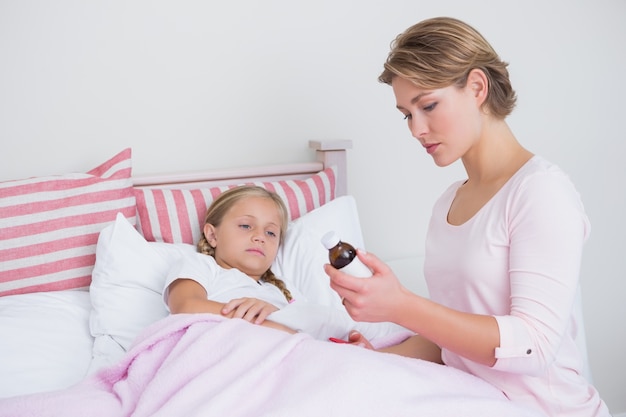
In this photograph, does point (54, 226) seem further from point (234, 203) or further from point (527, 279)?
point (527, 279)

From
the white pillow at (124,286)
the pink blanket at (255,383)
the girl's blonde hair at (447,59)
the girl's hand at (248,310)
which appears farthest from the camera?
the white pillow at (124,286)

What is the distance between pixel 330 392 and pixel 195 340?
0.29 metres

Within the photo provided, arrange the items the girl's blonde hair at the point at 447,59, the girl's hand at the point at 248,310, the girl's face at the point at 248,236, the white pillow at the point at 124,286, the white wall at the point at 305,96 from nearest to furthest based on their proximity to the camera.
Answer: the girl's blonde hair at the point at 447,59, the girl's hand at the point at 248,310, the white pillow at the point at 124,286, the girl's face at the point at 248,236, the white wall at the point at 305,96

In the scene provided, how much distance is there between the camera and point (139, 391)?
110 cm

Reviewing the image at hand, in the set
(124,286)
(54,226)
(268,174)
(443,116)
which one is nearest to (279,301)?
(124,286)

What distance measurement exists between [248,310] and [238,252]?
343mm

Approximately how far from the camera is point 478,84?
1149 millimetres

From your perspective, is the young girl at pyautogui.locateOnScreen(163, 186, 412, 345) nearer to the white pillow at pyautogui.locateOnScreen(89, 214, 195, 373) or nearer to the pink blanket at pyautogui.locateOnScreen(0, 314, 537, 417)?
the white pillow at pyautogui.locateOnScreen(89, 214, 195, 373)

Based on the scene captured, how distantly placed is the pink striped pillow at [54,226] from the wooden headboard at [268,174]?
6.9 inches

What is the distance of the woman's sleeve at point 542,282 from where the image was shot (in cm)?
98

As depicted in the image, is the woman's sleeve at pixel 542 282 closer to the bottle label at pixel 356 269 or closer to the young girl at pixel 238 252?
the bottle label at pixel 356 269

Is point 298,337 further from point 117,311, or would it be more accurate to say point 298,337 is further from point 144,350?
point 117,311

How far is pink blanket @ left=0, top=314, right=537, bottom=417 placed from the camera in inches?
36.6

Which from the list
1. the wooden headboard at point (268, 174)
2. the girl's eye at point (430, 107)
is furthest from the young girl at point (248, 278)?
the girl's eye at point (430, 107)
